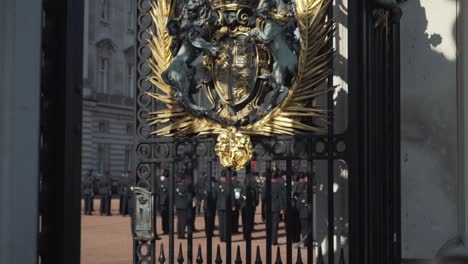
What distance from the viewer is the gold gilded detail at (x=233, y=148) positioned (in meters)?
5.82

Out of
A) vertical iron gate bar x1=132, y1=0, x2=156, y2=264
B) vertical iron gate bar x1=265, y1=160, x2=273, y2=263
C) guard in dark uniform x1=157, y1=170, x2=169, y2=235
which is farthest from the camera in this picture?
guard in dark uniform x1=157, y1=170, x2=169, y2=235

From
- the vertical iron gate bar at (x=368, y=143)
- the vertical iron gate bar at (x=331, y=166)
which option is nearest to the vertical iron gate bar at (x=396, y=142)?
the vertical iron gate bar at (x=368, y=143)

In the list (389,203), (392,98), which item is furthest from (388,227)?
(392,98)

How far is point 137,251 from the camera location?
6277mm

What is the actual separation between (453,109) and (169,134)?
7.52 ft

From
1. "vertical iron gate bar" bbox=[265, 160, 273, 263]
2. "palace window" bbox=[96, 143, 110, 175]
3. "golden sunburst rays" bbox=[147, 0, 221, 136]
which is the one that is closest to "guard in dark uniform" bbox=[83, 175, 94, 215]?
"palace window" bbox=[96, 143, 110, 175]

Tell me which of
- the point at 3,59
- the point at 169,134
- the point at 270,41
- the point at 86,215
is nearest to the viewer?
the point at 3,59

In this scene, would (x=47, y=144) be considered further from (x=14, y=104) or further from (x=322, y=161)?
(x=322, y=161)

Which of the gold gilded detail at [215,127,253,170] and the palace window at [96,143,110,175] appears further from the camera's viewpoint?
the palace window at [96,143,110,175]

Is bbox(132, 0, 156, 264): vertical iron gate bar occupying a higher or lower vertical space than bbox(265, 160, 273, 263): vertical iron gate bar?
higher

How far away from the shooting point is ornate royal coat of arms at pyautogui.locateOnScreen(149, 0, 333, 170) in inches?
221

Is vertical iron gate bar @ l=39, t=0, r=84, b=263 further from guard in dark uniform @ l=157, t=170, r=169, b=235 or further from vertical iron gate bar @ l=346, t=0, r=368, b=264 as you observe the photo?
guard in dark uniform @ l=157, t=170, r=169, b=235

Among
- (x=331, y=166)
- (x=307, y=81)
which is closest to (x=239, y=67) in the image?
(x=307, y=81)

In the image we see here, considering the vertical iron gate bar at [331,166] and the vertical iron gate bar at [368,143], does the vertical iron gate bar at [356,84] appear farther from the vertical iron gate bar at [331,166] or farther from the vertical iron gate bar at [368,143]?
the vertical iron gate bar at [331,166]
